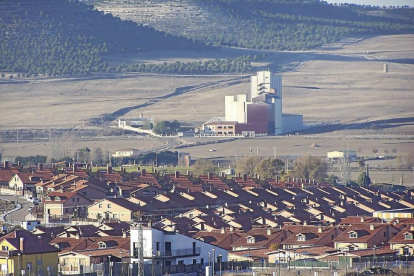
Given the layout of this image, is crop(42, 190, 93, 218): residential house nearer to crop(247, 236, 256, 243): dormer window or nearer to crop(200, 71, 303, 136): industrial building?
crop(247, 236, 256, 243): dormer window

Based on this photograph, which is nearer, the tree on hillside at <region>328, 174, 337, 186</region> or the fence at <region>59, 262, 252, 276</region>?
the fence at <region>59, 262, 252, 276</region>

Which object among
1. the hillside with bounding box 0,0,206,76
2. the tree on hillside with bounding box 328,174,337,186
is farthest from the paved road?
the hillside with bounding box 0,0,206,76

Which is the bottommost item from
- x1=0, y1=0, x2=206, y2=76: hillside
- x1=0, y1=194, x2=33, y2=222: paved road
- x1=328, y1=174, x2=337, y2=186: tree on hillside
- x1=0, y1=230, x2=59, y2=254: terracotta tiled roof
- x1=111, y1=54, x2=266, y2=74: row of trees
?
x1=328, y1=174, x2=337, y2=186: tree on hillside

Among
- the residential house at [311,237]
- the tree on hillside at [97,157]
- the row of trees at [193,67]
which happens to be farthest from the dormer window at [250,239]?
the row of trees at [193,67]

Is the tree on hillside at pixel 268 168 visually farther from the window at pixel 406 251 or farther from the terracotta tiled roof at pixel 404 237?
the window at pixel 406 251

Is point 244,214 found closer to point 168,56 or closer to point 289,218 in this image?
point 289,218

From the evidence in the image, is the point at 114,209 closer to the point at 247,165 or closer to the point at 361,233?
the point at 361,233

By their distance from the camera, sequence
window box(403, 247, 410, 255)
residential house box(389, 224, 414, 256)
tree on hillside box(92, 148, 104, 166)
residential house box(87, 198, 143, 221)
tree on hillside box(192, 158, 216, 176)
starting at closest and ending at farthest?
window box(403, 247, 410, 255), residential house box(389, 224, 414, 256), residential house box(87, 198, 143, 221), tree on hillside box(192, 158, 216, 176), tree on hillside box(92, 148, 104, 166)
